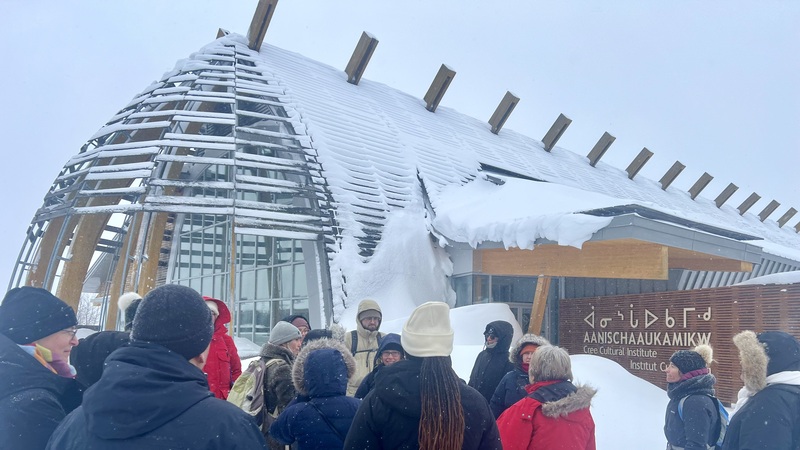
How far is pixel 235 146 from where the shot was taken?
11047 millimetres

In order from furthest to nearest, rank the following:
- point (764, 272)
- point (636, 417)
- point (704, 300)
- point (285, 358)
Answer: point (764, 272) < point (704, 300) < point (636, 417) < point (285, 358)

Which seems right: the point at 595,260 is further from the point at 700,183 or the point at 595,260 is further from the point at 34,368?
the point at 700,183

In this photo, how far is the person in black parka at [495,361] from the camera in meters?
4.73

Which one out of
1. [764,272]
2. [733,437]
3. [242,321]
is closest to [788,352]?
[733,437]

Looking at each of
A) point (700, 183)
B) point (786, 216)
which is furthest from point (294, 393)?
point (786, 216)

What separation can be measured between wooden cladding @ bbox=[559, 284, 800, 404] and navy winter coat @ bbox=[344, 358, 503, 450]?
714cm

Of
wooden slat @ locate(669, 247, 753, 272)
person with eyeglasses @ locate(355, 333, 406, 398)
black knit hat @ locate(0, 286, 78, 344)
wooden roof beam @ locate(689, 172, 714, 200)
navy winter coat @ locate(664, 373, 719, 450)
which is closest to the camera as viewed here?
black knit hat @ locate(0, 286, 78, 344)

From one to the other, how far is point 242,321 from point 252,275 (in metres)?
1.29

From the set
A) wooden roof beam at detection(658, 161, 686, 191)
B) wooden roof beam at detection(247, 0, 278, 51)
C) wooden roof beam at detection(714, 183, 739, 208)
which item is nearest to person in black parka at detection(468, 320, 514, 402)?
wooden roof beam at detection(247, 0, 278, 51)

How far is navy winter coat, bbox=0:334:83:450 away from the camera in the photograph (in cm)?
218

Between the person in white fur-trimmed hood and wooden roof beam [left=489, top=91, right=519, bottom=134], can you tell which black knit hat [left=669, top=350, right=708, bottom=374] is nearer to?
the person in white fur-trimmed hood

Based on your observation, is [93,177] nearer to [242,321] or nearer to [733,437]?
[242,321]

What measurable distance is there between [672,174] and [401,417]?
86.7ft

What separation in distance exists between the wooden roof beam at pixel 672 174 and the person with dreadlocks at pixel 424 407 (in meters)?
26.0
